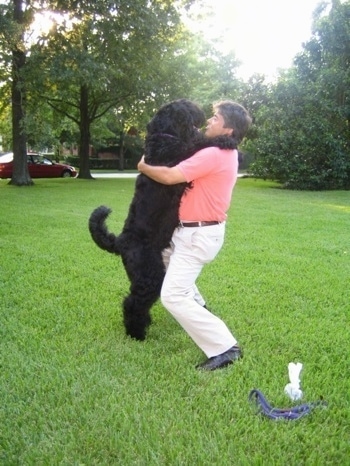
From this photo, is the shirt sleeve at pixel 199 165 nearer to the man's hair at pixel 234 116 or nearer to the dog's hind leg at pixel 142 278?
the man's hair at pixel 234 116

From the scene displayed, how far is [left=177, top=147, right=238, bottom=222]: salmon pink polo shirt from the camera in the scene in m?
2.70

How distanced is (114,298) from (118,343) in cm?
103

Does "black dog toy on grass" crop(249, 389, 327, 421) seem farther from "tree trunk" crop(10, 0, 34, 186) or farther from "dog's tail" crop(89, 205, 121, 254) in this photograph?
"tree trunk" crop(10, 0, 34, 186)

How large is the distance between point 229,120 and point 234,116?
0.14 feet

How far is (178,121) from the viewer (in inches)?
115

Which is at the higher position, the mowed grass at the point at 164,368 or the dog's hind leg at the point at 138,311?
the dog's hind leg at the point at 138,311

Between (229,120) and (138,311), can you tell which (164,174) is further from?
(138,311)

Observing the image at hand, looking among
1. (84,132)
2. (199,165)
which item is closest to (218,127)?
(199,165)

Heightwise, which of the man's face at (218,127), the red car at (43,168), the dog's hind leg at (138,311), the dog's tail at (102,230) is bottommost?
the red car at (43,168)

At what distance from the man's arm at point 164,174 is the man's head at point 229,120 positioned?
460 mm

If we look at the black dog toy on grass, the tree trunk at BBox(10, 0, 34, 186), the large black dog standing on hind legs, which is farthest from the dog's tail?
the tree trunk at BBox(10, 0, 34, 186)

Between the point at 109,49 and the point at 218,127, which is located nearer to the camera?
the point at 218,127

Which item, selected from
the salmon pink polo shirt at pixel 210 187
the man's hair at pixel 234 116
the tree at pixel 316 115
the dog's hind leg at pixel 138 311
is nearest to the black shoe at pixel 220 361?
the dog's hind leg at pixel 138 311

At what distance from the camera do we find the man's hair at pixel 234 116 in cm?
285
